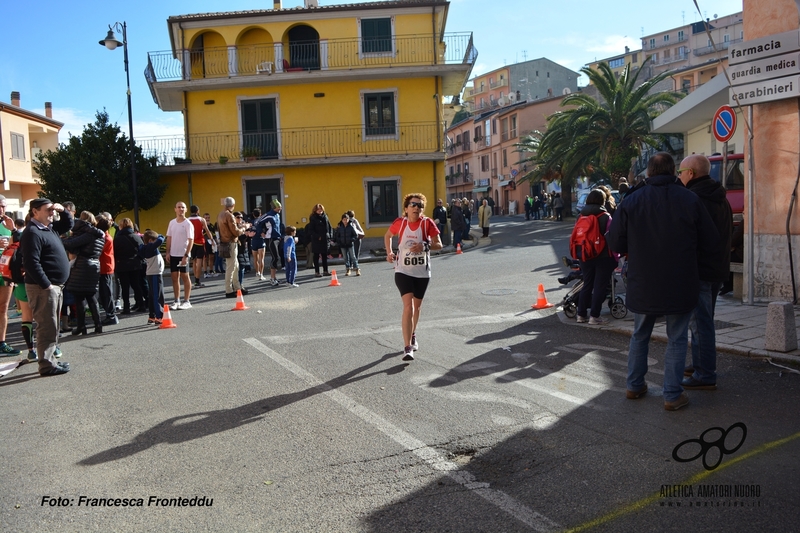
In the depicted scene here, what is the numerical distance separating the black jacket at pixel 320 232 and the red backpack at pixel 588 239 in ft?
31.1

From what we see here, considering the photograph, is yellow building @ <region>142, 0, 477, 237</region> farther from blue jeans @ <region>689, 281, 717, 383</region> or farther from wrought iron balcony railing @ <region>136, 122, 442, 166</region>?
blue jeans @ <region>689, 281, 717, 383</region>

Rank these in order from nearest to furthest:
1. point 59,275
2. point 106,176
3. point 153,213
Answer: point 59,275
point 106,176
point 153,213

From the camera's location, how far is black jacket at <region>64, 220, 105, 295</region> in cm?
950

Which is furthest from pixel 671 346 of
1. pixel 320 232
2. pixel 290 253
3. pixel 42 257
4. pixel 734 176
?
pixel 320 232

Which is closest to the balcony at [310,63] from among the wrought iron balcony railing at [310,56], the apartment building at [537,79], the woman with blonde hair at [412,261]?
the wrought iron balcony railing at [310,56]

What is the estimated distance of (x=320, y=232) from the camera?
1752 centimetres

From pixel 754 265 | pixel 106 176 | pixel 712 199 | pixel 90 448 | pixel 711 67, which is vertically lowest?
pixel 90 448

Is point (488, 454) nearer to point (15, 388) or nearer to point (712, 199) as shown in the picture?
point (712, 199)

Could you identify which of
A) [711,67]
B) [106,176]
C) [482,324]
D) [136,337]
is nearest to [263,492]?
[482,324]

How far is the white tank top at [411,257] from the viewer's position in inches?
301

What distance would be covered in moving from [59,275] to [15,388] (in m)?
1.36

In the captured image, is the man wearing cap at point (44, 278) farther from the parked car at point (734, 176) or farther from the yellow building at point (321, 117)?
the yellow building at point (321, 117)

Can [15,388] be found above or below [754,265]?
below

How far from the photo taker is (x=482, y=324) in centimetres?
973
